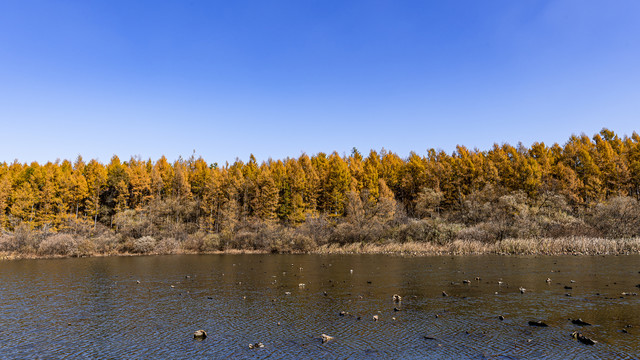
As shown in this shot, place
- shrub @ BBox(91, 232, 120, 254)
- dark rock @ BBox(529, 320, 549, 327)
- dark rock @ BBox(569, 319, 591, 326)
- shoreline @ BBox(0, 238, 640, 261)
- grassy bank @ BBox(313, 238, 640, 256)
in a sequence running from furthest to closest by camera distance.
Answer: shrub @ BBox(91, 232, 120, 254)
shoreline @ BBox(0, 238, 640, 261)
grassy bank @ BBox(313, 238, 640, 256)
dark rock @ BBox(529, 320, 549, 327)
dark rock @ BBox(569, 319, 591, 326)

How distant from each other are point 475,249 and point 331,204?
46.9 meters

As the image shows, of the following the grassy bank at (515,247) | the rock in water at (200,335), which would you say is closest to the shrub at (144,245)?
the grassy bank at (515,247)

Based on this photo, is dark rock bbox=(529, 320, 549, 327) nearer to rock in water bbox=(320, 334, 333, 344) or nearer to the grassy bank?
rock in water bbox=(320, 334, 333, 344)

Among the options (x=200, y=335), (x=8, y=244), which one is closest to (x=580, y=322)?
(x=200, y=335)

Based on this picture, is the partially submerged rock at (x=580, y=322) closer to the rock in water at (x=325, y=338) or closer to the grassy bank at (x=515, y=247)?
the rock in water at (x=325, y=338)

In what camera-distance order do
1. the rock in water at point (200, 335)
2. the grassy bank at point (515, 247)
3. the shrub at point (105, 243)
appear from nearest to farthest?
the rock in water at point (200, 335) → the grassy bank at point (515, 247) → the shrub at point (105, 243)

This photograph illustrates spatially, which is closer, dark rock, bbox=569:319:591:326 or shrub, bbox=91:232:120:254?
dark rock, bbox=569:319:591:326

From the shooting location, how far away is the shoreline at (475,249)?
5634cm

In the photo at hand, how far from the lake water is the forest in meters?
37.2

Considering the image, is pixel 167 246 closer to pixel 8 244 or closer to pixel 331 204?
pixel 8 244

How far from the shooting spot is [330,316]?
22.9 meters

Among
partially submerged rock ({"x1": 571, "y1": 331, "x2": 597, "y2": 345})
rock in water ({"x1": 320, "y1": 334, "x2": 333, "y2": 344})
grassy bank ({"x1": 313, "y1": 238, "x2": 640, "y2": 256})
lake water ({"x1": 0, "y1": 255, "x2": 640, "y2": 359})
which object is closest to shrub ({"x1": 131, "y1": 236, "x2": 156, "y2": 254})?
grassy bank ({"x1": 313, "y1": 238, "x2": 640, "y2": 256})

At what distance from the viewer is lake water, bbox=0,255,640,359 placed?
16.8 m

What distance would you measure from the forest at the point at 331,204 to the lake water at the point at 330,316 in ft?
122
